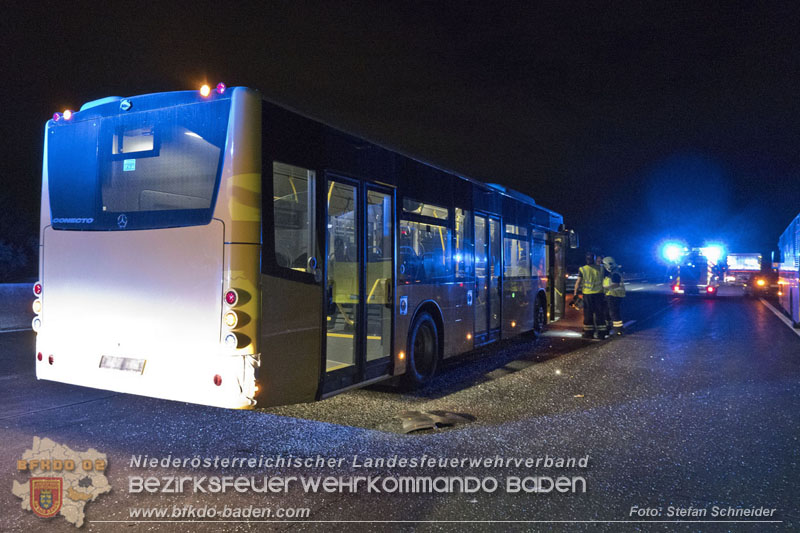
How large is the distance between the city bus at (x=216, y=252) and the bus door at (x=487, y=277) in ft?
9.44

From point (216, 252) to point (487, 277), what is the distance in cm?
605

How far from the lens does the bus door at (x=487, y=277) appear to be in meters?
10.0

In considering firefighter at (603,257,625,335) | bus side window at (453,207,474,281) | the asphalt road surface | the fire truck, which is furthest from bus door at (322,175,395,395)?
the fire truck

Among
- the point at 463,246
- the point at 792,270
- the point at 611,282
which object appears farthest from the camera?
the point at 792,270

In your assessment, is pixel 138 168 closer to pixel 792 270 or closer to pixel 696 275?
pixel 792 270

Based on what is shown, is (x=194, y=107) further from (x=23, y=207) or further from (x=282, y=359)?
(x=23, y=207)

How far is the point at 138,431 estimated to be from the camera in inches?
237

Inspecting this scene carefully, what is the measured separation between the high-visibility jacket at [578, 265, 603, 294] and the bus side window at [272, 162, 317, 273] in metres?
9.12

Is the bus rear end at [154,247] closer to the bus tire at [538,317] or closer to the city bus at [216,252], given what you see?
the city bus at [216,252]

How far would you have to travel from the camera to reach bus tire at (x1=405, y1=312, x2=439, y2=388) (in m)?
8.11

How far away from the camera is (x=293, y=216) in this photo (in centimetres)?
564

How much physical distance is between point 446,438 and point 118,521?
294cm

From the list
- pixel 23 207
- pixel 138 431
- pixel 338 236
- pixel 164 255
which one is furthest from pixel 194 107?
pixel 23 207

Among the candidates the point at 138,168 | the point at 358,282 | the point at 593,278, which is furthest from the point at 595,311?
the point at 138,168
